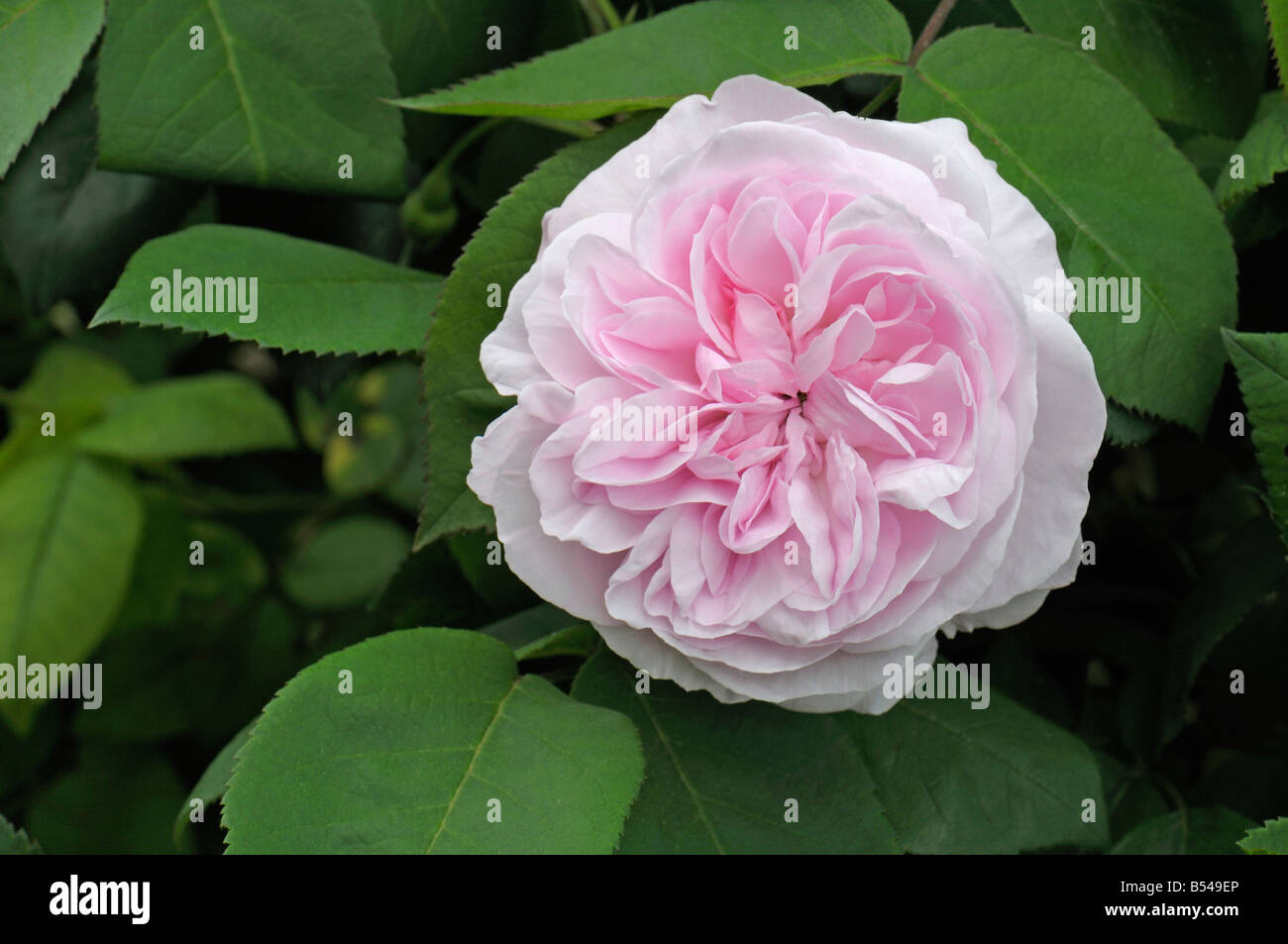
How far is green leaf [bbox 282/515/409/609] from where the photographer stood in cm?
120

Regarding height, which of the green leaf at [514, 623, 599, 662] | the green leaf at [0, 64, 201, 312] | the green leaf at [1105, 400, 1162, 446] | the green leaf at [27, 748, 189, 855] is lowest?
the green leaf at [27, 748, 189, 855]

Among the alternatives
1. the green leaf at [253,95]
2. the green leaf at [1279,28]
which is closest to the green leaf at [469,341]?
the green leaf at [253,95]

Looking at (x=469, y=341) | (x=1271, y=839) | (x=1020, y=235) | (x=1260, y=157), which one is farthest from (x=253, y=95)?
(x=1271, y=839)

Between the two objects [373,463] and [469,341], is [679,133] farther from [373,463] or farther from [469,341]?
[373,463]

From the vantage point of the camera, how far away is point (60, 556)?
3.06ft

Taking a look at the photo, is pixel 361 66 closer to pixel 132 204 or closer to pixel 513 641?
pixel 132 204

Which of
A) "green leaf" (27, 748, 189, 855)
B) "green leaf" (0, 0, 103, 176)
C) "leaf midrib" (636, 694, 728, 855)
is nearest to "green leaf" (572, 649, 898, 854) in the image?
"leaf midrib" (636, 694, 728, 855)

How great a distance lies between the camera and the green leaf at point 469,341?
21.6 inches

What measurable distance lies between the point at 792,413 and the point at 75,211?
0.55 meters

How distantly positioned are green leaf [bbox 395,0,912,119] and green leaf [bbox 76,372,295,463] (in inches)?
20.9

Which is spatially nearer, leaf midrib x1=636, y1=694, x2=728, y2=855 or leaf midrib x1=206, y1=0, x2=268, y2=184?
leaf midrib x1=636, y1=694, x2=728, y2=855

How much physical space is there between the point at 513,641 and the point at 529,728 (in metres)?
0.13

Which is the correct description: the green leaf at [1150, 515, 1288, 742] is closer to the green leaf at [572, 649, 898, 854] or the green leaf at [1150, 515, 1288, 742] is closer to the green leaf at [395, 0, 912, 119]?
the green leaf at [572, 649, 898, 854]

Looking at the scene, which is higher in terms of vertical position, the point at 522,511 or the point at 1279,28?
the point at 1279,28
